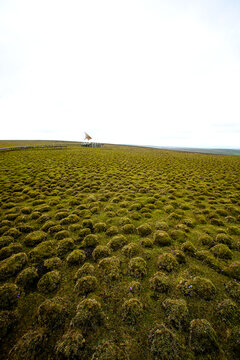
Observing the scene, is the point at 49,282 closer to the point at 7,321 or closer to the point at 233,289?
the point at 7,321

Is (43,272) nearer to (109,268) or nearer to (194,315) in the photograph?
(109,268)

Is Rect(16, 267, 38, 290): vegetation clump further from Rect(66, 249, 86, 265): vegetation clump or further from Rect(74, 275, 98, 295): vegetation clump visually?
Rect(74, 275, 98, 295): vegetation clump

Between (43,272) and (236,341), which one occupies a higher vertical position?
(236,341)

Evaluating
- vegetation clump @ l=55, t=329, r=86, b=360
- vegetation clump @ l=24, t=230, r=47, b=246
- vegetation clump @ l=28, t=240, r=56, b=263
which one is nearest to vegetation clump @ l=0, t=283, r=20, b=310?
vegetation clump @ l=28, t=240, r=56, b=263

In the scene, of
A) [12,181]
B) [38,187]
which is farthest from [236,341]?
[12,181]

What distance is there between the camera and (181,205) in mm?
10938

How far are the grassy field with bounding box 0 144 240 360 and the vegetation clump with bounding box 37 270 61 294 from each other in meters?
0.03

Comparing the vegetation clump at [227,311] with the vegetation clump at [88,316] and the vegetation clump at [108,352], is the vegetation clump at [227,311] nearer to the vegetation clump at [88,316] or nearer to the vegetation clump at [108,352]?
the vegetation clump at [108,352]

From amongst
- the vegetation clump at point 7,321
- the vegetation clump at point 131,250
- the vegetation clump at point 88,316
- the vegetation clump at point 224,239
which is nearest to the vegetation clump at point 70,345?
the vegetation clump at point 88,316

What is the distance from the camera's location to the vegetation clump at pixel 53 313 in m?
3.62

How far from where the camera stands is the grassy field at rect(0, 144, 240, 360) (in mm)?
3240

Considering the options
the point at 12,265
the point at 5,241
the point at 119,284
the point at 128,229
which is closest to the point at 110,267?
the point at 119,284

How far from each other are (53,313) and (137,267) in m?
2.89

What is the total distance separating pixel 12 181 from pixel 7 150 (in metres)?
35.2
